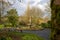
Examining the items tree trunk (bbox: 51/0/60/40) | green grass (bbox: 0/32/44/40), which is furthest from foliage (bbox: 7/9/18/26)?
tree trunk (bbox: 51/0/60/40)

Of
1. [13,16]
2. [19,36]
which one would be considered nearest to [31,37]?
[19,36]

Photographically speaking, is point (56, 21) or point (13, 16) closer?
point (56, 21)

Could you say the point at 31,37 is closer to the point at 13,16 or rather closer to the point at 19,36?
the point at 19,36

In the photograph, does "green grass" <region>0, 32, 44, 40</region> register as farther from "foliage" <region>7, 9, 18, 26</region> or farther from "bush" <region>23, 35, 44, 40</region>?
"foliage" <region>7, 9, 18, 26</region>

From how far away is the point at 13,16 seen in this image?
1.51 metres

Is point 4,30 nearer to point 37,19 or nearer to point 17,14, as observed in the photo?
point 17,14

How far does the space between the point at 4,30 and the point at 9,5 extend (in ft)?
1.10

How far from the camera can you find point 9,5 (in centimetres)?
155

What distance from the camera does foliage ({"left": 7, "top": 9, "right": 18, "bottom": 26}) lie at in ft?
4.87

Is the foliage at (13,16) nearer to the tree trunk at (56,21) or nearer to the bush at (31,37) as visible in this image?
the bush at (31,37)

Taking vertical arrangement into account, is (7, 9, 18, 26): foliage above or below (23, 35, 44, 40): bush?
above

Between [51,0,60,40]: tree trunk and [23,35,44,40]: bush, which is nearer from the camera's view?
[51,0,60,40]: tree trunk

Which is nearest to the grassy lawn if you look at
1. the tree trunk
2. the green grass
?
the green grass

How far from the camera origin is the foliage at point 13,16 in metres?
1.48
